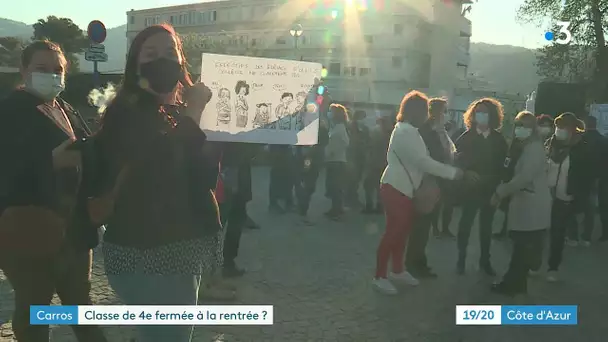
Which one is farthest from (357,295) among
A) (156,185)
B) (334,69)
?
(334,69)

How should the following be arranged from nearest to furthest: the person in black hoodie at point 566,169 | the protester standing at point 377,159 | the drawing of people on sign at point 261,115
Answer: the drawing of people on sign at point 261,115 → the person in black hoodie at point 566,169 → the protester standing at point 377,159

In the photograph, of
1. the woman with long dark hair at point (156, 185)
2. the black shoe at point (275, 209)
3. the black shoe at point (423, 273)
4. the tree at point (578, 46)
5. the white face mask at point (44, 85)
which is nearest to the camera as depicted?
the woman with long dark hair at point (156, 185)

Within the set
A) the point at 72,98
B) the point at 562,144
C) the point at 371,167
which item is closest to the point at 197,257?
the point at 562,144

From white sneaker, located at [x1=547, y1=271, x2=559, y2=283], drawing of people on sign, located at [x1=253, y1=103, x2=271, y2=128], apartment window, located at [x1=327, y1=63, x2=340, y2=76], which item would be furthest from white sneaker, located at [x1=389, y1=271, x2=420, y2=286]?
apartment window, located at [x1=327, y1=63, x2=340, y2=76]

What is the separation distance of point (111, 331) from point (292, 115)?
2.19m

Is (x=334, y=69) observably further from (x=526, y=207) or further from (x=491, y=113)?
(x=526, y=207)

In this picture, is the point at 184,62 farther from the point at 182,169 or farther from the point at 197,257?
the point at 197,257

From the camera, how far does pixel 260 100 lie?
4.13 metres

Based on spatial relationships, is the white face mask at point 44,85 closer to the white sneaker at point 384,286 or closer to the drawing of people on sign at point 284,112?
the drawing of people on sign at point 284,112

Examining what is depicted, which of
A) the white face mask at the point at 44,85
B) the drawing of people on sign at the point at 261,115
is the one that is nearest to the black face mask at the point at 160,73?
the white face mask at the point at 44,85

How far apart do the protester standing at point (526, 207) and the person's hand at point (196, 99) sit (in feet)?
13.0

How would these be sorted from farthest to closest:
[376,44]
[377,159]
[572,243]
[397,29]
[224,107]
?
[376,44] < [397,29] < [377,159] < [572,243] < [224,107]

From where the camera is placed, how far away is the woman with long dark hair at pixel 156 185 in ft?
6.53

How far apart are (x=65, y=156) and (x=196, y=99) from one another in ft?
2.86
